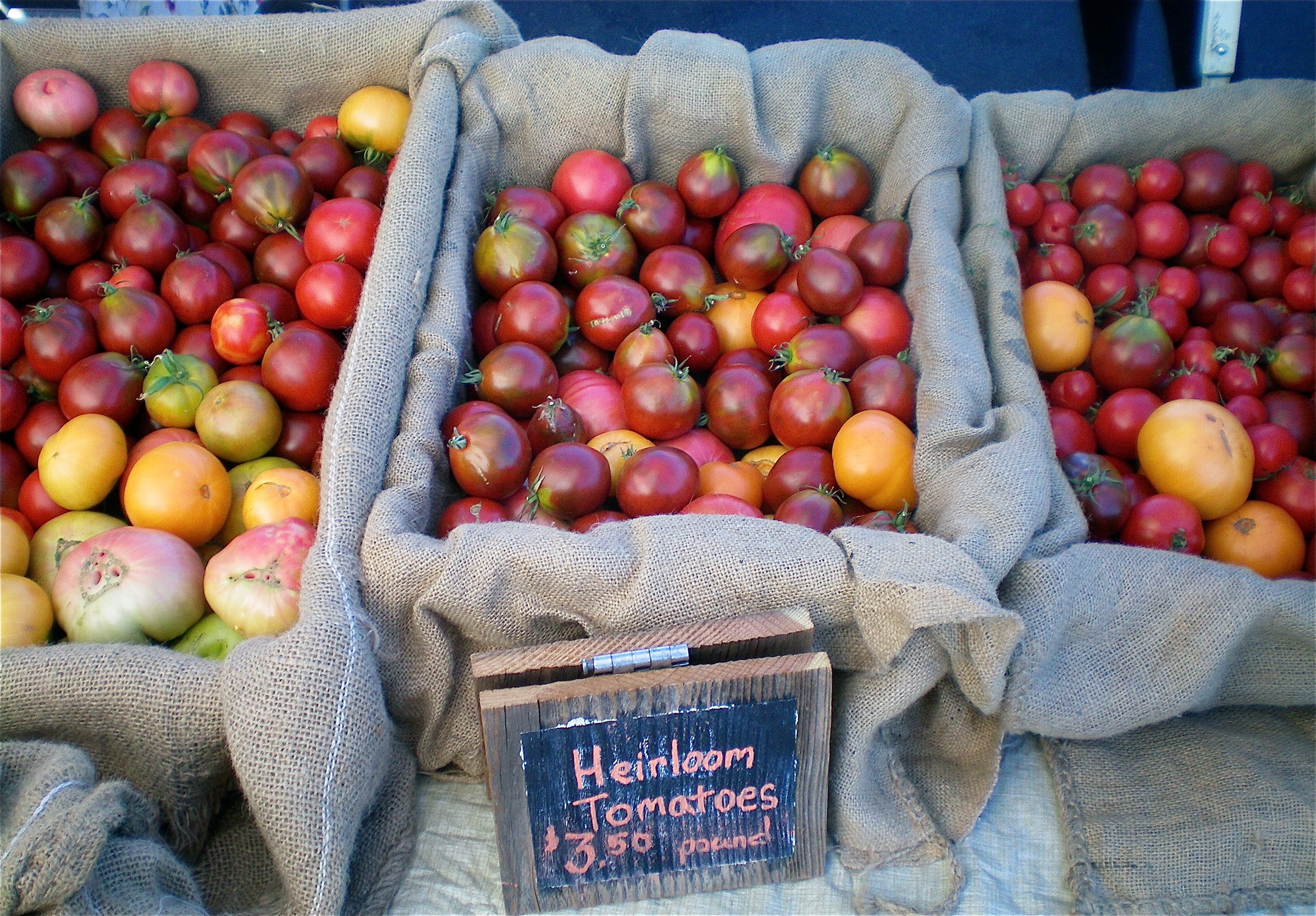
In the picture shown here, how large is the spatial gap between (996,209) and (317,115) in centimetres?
180

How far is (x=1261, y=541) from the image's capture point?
1705 mm

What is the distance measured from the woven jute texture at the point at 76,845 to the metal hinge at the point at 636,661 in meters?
0.62

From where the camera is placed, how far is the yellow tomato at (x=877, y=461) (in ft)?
5.47

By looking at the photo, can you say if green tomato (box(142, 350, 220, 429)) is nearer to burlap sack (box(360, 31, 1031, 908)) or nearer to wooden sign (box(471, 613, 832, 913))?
burlap sack (box(360, 31, 1031, 908))

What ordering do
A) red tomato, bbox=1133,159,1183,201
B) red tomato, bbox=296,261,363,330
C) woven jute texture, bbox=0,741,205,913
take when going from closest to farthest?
1. woven jute texture, bbox=0,741,205,913
2. red tomato, bbox=296,261,363,330
3. red tomato, bbox=1133,159,1183,201

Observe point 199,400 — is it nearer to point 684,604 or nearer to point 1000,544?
point 684,604

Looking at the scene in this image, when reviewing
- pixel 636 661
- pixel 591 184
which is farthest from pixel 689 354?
pixel 636 661

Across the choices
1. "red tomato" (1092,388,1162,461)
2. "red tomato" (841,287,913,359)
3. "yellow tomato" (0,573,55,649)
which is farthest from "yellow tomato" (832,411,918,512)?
"yellow tomato" (0,573,55,649)

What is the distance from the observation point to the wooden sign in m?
1.23

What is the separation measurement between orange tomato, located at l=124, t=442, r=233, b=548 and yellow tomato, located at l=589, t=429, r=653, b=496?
712mm

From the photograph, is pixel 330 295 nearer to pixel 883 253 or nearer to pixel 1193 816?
pixel 883 253

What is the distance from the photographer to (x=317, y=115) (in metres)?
2.41

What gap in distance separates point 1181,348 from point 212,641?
2.15 metres

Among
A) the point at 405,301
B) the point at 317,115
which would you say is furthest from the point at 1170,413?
the point at 317,115
